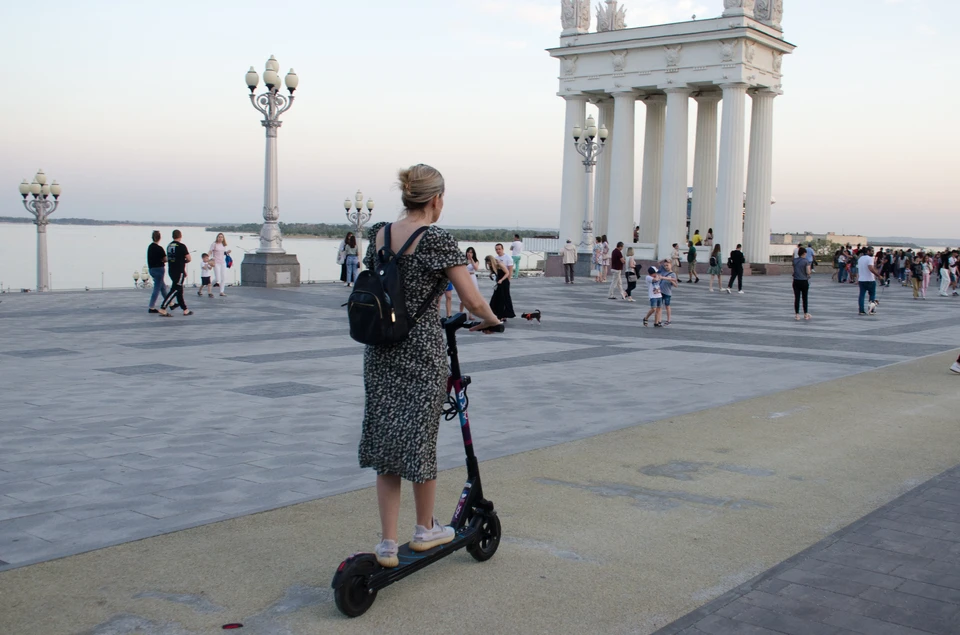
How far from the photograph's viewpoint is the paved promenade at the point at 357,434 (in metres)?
5.23

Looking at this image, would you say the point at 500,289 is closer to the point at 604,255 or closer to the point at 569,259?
the point at 569,259

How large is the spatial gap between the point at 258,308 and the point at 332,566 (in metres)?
16.7

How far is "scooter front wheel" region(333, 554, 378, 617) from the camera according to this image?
13.3 feet

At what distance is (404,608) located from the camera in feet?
14.0

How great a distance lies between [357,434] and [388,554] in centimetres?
375

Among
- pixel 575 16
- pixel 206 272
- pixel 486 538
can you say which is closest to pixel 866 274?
pixel 206 272

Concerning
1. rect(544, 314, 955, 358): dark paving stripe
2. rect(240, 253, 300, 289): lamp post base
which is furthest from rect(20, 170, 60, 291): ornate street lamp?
rect(544, 314, 955, 358): dark paving stripe

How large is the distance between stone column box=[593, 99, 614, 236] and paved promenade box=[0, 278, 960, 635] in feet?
116

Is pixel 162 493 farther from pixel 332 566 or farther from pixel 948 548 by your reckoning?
pixel 948 548

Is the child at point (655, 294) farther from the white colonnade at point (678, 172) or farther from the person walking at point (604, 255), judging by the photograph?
the white colonnade at point (678, 172)

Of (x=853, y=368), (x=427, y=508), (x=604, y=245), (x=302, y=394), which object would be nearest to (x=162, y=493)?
(x=427, y=508)

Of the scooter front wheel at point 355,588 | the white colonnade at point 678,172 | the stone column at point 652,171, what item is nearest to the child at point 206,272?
the scooter front wheel at point 355,588

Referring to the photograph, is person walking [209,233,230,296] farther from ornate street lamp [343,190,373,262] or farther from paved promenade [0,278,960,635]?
ornate street lamp [343,190,373,262]

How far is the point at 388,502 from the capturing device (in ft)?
14.5
